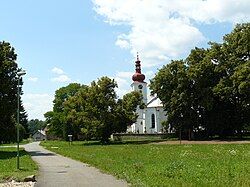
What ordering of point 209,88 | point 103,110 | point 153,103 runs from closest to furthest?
point 209,88
point 103,110
point 153,103

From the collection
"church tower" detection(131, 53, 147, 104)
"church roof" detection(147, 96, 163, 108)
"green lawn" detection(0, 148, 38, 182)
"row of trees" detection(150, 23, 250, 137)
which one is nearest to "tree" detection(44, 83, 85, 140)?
"church tower" detection(131, 53, 147, 104)

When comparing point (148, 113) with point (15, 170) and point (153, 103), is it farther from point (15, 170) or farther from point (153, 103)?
point (15, 170)

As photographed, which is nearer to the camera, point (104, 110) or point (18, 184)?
point (18, 184)

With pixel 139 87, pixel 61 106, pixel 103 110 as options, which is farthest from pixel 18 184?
pixel 139 87

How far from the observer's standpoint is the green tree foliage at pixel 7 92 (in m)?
46.9

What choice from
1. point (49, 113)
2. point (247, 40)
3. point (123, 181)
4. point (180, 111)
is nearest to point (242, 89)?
point (247, 40)

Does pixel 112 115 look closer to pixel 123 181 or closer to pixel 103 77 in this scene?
pixel 103 77

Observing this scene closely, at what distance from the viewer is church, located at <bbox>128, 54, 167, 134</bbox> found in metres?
108

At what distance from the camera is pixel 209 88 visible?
233 feet

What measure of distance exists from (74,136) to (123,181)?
92064 mm

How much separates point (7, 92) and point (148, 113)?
64.6 m

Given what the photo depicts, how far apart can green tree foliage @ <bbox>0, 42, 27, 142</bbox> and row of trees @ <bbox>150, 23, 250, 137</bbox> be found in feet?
99.2

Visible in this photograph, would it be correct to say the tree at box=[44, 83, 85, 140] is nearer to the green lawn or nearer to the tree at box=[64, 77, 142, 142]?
the tree at box=[64, 77, 142, 142]

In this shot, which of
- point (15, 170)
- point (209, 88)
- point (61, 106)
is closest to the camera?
point (15, 170)
